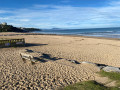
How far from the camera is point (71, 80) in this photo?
7.04 metres

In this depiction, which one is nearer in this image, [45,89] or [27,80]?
[45,89]

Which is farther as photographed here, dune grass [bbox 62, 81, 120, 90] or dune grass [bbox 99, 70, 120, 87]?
dune grass [bbox 99, 70, 120, 87]

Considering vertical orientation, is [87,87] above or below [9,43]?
below

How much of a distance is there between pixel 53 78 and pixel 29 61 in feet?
11.5

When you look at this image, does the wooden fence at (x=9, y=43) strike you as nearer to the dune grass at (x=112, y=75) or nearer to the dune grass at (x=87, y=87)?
the dune grass at (x=112, y=75)

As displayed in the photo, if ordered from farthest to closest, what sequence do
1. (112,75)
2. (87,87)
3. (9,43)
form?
1. (9,43)
2. (112,75)
3. (87,87)

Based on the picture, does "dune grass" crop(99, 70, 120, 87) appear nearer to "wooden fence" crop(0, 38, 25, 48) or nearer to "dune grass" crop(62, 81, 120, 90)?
"dune grass" crop(62, 81, 120, 90)

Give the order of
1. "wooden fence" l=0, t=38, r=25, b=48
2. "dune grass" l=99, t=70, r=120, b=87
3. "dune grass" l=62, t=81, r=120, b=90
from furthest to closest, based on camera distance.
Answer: "wooden fence" l=0, t=38, r=25, b=48, "dune grass" l=99, t=70, r=120, b=87, "dune grass" l=62, t=81, r=120, b=90

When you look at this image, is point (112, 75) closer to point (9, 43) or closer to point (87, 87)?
point (87, 87)

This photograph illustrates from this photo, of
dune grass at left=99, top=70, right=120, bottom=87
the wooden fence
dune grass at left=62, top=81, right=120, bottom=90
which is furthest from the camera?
the wooden fence

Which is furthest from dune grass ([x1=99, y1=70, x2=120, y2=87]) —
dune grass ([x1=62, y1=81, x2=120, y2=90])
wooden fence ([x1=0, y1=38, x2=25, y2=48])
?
wooden fence ([x1=0, y1=38, x2=25, y2=48])

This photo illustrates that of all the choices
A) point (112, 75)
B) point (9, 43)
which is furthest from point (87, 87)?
point (9, 43)

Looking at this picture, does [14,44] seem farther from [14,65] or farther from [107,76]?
[107,76]

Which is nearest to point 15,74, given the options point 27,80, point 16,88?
point 27,80
